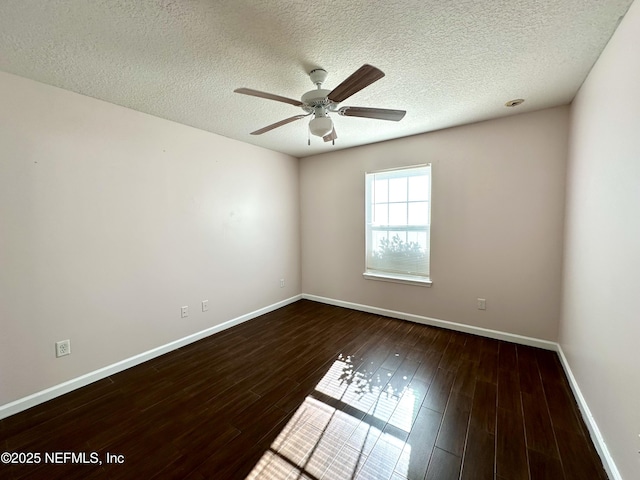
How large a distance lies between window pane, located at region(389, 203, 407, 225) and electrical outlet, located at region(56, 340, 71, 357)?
3647 mm

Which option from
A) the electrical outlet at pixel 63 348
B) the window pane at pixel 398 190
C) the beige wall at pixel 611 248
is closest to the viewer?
the beige wall at pixel 611 248

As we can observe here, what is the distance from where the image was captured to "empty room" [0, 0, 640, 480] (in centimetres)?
142

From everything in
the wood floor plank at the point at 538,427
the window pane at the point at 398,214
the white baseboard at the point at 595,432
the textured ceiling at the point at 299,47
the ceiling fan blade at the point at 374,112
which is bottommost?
the wood floor plank at the point at 538,427

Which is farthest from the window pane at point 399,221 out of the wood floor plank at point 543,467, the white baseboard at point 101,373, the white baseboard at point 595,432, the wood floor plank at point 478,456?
the white baseboard at point 101,373

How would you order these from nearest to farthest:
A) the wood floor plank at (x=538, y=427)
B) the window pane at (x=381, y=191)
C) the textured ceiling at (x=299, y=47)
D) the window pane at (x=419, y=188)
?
the textured ceiling at (x=299, y=47), the wood floor plank at (x=538, y=427), the window pane at (x=419, y=188), the window pane at (x=381, y=191)

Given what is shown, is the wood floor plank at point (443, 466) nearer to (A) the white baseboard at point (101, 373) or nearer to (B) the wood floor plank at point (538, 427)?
(B) the wood floor plank at point (538, 427)

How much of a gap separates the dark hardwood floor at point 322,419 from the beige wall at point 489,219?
0.53 metres

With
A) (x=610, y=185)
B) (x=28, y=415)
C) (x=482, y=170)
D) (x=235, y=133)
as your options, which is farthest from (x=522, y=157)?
(x=28, y=415)

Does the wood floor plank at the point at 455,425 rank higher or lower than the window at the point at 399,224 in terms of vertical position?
lower

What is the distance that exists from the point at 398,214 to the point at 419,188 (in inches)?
17.3

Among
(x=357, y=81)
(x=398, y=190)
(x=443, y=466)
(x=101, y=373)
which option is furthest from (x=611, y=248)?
(x=101, y=373)

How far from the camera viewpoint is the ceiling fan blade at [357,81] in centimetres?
137

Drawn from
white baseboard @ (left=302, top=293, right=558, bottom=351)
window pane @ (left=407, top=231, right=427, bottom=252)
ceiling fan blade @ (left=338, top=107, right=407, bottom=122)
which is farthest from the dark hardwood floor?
ceiling fan blade @ (left=338, top=107, right=407, bottom=122)

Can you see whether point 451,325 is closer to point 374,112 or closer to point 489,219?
point 489,219
